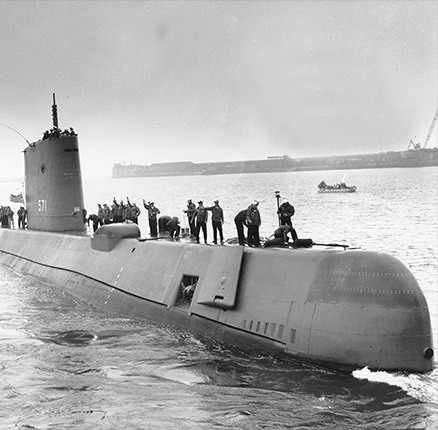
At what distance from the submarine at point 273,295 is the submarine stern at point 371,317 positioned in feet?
0.06

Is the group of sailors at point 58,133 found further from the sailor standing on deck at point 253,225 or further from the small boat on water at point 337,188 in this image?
the small boat on water at point 337,188

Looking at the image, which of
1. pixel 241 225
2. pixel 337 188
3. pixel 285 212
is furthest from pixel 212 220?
pixel 337 188

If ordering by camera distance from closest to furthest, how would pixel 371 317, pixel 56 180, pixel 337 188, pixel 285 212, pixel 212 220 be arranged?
pixel 371 317, pixel 285 212, pixel 212 220, pixel 56 180, pixel 337 188

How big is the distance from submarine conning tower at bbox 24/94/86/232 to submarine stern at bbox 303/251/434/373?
1520cm

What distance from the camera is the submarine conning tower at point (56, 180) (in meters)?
24.4

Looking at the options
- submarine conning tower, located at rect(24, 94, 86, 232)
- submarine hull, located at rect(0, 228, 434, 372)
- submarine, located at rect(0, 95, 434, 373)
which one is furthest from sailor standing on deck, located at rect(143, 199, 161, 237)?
submarine conning tower, located at rect(24, 94, 86, 232)

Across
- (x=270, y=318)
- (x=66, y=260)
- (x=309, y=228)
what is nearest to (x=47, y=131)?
(x=66, y=260)

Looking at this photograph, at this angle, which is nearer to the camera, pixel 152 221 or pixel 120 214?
pixel 152 221

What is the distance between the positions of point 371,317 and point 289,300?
1825mm

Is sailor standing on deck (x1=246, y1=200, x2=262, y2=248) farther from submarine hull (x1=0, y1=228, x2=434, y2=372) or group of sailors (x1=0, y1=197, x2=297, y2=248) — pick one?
submarine hull (x1=0, y1=228, x2=434, y2=372)

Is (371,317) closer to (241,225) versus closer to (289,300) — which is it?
(289,300)

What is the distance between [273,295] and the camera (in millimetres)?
12641

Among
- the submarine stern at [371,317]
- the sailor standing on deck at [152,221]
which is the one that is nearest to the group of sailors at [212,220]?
the sailor standing on deck at [152,221]

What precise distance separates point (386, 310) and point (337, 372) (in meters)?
1.40
